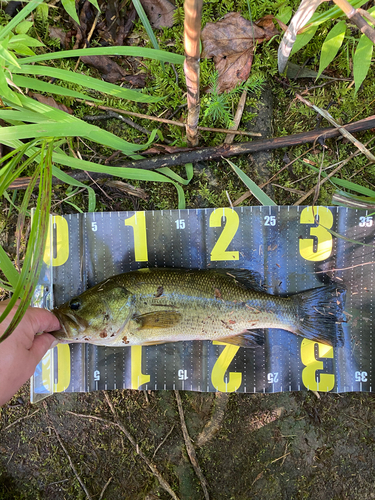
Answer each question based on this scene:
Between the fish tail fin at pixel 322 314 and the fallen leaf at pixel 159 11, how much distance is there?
319 centimetres

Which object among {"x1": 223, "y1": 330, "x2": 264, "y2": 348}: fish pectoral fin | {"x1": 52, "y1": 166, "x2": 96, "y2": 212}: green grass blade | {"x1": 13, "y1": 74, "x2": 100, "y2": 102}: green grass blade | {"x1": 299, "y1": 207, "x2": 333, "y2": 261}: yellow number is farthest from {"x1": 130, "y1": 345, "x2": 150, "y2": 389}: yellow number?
{"x1": 13, "y1": 74, "x2": 100, "y2": 102}: green grass blade

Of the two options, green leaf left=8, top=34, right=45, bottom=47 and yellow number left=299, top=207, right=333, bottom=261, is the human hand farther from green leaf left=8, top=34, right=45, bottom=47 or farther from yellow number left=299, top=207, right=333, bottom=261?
yellow number left=299, top=207, right=333, bottom=261

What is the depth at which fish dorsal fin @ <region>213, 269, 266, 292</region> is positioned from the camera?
3.32 metres

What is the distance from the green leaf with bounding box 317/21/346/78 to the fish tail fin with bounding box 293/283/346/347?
7.08 feet

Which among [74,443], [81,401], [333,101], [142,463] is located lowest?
[142,463]

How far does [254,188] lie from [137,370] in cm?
233

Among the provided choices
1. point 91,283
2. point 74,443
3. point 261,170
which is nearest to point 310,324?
point 261,170

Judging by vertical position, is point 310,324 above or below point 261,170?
below

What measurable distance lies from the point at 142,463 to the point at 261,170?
136 inches

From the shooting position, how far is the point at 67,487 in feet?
11.7

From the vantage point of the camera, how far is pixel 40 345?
108 inches

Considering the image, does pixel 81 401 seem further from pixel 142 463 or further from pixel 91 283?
pixel 91 283

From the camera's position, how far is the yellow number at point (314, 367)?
3.40 meters

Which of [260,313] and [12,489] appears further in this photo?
[12,489]
